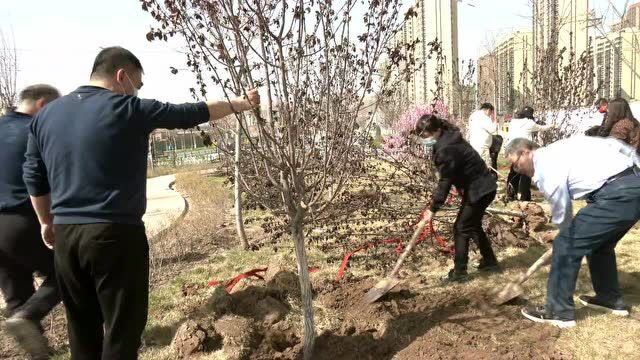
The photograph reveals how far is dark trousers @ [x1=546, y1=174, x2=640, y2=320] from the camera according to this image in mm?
3025

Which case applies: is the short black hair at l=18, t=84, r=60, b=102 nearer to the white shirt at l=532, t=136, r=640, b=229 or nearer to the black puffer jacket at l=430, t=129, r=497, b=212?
the black puffer jacket at l=430, t=129, r=497, b=212

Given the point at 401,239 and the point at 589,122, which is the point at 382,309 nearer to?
the point at 401,239

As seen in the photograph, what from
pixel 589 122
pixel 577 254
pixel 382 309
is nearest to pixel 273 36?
pixel 382 309

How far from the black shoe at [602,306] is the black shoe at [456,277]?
959 millimetres

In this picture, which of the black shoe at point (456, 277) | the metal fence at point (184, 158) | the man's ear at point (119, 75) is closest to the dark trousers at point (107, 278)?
the man's ear at point (119, 75)

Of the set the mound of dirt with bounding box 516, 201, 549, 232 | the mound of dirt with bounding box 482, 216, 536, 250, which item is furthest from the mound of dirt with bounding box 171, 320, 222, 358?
the mound of dirt with bounding box 516, 201, 549, 232

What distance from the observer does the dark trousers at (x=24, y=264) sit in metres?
3.15

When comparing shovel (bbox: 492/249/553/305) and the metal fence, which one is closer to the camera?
shovel (bbox: 492/249/553/305)

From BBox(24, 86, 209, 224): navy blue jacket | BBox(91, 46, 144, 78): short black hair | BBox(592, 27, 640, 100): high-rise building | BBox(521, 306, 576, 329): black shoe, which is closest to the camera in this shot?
BBox(24, 86, 209, 224): navy blue jacket

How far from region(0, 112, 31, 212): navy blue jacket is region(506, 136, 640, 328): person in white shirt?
329cm

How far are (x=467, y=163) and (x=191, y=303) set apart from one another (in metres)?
2.76

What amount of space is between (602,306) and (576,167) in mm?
1182

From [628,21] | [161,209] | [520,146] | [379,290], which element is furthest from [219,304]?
[628,21]

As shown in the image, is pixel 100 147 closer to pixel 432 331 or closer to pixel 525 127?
pixel 432 331
